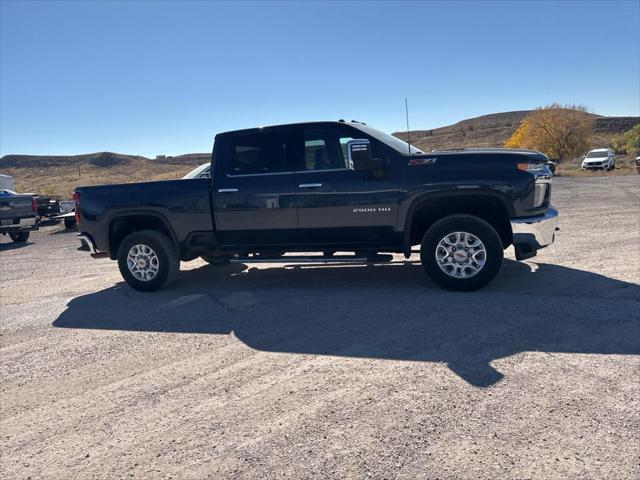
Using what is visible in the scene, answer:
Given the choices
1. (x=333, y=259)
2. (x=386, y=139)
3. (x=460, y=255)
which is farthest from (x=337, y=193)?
(x=460, y=255)

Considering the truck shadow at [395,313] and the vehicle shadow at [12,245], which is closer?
the truck shadow at [395,313]

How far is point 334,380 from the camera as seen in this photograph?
3805 mm

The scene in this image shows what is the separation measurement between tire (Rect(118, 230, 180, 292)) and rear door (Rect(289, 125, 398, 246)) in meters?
1.92

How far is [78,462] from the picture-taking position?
2984 mm

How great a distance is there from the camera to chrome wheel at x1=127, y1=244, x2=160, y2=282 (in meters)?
7.06

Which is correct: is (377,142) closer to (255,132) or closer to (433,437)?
(255,132)

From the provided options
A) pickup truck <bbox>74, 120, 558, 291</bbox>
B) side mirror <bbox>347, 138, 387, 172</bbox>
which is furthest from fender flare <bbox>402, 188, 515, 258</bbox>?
side mirror <bbox>347, 138, 387, 172</bbox>

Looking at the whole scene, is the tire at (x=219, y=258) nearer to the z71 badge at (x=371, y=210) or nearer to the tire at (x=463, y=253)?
the z71 badge at (x=371, y=210)

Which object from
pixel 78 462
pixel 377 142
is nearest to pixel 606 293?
pixel 377 142

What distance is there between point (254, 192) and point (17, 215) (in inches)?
483

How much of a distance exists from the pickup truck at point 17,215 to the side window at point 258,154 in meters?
11.8

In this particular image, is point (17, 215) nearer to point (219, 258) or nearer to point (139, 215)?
point (139, 215)

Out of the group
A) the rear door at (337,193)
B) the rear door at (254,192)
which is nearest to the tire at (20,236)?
the rear door at (254,192)

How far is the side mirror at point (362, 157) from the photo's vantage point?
581 cm
